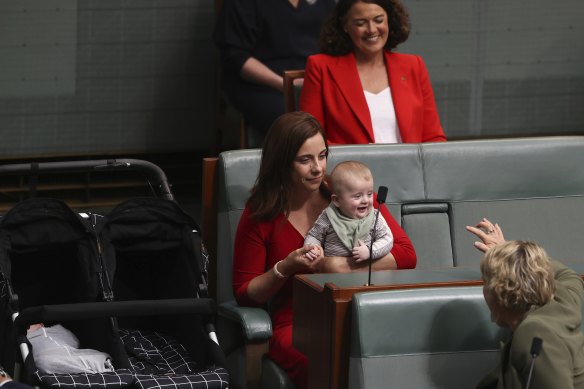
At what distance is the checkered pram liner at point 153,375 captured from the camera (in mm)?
3270

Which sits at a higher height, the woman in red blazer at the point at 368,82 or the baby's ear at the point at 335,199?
the woman in red blazer at the point at 368,82

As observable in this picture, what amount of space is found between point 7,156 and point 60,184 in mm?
289

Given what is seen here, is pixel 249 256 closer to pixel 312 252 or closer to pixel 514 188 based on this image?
pixel 312 252

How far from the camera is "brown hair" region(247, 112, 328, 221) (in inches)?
148

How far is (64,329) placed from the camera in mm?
3746

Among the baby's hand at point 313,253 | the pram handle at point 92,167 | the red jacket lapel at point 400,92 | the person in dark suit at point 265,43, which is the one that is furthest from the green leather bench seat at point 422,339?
the person in dark suit at point 265,43

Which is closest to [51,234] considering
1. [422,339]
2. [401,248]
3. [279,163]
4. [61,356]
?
[61,356]

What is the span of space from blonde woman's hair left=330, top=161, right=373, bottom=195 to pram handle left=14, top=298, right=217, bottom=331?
0.51 metres

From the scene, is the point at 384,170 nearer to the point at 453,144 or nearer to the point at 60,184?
the point at 453,144

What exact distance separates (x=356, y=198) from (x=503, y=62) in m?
3.21

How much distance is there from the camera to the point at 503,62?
660 centimetres

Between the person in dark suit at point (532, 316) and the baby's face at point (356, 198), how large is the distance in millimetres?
677

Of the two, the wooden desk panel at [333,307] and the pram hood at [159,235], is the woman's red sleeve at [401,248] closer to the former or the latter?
the wooden desk panel at [333,307]

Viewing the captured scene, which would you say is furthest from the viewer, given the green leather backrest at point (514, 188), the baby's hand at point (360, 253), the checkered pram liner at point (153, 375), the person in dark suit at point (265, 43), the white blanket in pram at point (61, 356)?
the person in dark suit at point (265, 43)
